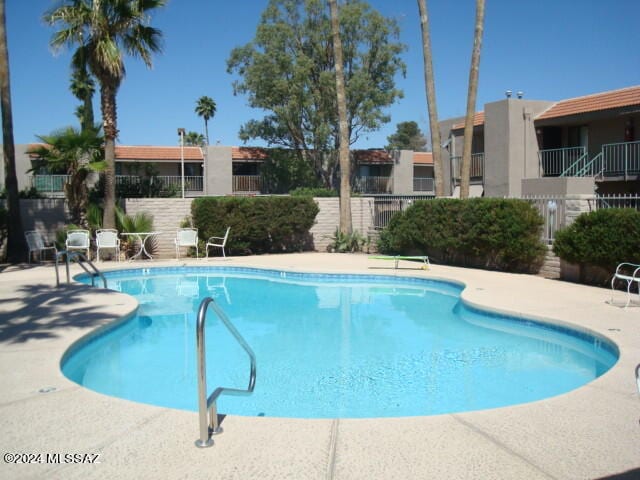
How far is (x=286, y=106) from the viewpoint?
34.0 m

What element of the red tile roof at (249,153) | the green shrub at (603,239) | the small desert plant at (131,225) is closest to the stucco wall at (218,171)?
the red tile roof at (249,153)

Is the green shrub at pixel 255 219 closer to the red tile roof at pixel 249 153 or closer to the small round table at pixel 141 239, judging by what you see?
the small round table at pixel 141 239

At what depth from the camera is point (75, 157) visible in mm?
16500

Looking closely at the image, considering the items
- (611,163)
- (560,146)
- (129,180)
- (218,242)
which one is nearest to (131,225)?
(218,242)

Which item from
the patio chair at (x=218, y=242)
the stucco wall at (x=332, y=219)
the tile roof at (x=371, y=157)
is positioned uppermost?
the tile roof at (x=371, y=157)

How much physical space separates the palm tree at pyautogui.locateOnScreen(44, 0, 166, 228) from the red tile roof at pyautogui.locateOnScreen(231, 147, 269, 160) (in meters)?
19.6

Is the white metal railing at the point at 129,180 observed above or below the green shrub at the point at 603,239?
above

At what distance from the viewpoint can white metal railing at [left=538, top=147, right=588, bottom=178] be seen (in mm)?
24016

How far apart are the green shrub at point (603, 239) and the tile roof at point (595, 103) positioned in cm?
1128

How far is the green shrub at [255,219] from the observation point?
18172 mm

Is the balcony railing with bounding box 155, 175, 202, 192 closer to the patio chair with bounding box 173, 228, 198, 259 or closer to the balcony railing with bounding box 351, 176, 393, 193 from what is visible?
the balcony railing with bounding box 351, 176, 393, 193

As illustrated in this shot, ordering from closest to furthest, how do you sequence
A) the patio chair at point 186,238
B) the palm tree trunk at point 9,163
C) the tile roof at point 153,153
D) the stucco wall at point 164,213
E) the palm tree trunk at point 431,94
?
1. the palm tree trunk at point 9,163
2. the patio chair at point 186,238
3. the stucco wall at point 164,213
4. the palm tree trunk at point 431,94
5. the tile roof at point 153,153

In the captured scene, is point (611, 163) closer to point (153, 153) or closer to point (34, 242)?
point (34, 242)

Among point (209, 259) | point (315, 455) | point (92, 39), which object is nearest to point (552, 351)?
point (315, 455)
